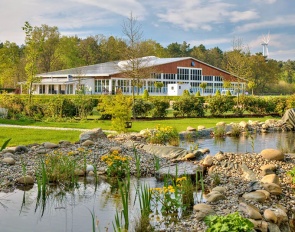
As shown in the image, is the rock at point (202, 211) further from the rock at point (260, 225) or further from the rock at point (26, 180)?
the rock at point (26, 180)

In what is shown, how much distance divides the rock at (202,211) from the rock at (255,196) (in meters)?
0.80

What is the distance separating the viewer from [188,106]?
21109mm

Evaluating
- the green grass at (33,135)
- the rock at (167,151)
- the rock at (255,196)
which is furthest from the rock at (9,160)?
the rock at (255,196)

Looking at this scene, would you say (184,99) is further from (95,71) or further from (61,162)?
(95,71)

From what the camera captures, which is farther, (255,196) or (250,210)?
(255,196)

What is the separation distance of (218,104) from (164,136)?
11.3m

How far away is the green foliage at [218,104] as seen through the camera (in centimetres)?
2183

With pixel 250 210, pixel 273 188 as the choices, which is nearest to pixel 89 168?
pixel 273 188

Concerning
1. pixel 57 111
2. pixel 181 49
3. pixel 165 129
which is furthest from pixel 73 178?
pixel 181 49

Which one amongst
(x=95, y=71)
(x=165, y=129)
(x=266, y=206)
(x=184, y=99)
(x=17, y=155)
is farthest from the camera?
(x=95, y=71)

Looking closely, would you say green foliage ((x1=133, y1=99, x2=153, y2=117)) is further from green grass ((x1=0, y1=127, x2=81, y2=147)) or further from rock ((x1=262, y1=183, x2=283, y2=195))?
rock ((x1=262, y1=183, x2=283, y2=195))

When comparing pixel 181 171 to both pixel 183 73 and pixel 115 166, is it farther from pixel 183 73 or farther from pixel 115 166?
pixel 183 73

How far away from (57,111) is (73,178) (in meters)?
11.9

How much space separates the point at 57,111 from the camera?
18500mm
